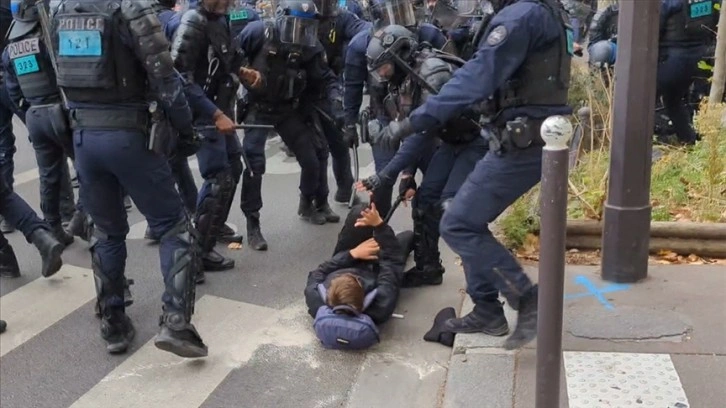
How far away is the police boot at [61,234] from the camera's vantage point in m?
5.94

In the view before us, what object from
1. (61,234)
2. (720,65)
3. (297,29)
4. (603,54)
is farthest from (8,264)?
(720,65)

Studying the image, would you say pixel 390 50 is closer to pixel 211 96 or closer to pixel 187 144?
pixel 187 144

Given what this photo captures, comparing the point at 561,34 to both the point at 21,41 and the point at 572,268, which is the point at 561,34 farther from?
the point at 21,41

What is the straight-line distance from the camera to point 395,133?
390 cm

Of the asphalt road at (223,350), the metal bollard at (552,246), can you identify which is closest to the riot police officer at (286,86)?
the asphalt road at (223,350)

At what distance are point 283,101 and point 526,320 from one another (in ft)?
9.20

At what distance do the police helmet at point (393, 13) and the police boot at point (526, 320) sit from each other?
1927 mm

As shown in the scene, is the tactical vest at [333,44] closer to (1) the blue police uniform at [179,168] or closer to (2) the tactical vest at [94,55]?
(1) the blue police uniform at [179,168]

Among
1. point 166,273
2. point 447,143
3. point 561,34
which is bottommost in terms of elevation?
point 166,273

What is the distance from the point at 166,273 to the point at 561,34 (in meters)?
2.27

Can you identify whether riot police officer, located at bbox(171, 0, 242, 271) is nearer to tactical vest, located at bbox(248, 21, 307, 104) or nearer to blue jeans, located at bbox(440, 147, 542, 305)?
tactical vest, located at bbox(248, 21, 307, 104)

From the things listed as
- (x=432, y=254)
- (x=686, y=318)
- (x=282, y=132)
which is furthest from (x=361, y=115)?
(x=686, y=318)

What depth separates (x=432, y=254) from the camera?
497cm

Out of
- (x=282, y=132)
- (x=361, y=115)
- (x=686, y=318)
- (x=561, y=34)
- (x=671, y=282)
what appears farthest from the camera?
(x=282, y=132)
